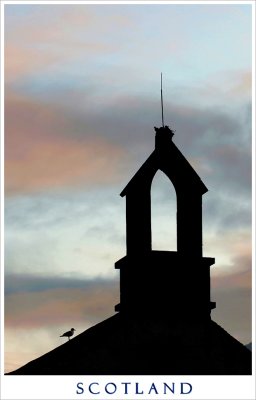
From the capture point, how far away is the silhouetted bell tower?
22359mm

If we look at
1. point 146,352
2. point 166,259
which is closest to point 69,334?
point 146,352

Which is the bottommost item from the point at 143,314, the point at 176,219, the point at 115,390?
the point at 115,390

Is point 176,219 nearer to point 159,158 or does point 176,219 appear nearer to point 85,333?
point 159,158

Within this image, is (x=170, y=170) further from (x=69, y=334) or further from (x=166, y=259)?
(x=69, y=334)

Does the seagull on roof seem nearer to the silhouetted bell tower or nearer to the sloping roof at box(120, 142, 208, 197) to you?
the silhouetted bell tower

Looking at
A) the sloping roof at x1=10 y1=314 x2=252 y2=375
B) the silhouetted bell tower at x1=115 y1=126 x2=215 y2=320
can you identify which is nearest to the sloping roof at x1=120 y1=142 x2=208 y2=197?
the silhouetted bell tower at x1=115 y1=126 x2=215 y2=320

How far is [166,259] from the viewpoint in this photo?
22453mm

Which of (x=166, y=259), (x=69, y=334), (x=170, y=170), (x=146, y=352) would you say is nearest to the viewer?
(x=146, y=352)

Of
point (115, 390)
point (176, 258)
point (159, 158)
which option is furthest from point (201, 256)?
point (115, 390)

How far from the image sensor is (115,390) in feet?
66.9

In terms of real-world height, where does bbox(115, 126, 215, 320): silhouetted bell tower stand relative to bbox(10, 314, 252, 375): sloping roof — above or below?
above

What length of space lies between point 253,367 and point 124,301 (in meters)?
2.81

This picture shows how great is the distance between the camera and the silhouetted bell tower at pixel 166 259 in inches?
880

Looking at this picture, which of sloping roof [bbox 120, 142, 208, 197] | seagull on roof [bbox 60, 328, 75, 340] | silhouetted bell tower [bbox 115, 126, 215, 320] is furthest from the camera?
seagull on roof [bbox 60, 328, 75, 340]
